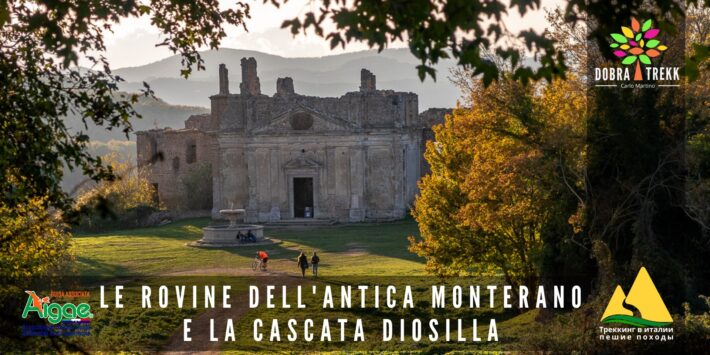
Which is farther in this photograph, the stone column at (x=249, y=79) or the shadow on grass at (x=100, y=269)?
the stone column at (x=249, y=79)

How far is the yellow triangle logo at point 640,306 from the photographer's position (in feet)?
59.5

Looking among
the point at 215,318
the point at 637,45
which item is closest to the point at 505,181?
the point at 637,45

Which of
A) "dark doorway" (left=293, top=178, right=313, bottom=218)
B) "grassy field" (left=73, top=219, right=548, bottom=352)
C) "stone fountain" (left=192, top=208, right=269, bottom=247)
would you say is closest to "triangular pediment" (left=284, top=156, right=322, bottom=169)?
"dark doorway" (left=293, top=178, right=313, bottom=218)

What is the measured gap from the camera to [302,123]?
5469 centimetres

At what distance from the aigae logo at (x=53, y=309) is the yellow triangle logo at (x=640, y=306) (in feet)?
36.5

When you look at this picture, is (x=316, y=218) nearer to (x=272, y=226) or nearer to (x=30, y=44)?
(x=272, y=226)

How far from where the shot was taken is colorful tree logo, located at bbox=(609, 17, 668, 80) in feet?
65.4

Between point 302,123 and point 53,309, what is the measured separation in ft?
113

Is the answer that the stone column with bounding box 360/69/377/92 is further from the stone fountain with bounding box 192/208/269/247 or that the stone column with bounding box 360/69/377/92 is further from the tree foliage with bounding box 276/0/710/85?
the tree foliage with bounding box 276/0/710/85

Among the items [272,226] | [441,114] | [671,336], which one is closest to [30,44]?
[671,336]

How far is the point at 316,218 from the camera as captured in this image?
5441 cm

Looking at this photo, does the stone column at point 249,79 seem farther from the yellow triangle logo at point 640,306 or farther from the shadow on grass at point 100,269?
the yellow triangle logo at point 640,306

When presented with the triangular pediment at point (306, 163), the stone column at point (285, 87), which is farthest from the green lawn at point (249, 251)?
the stone column at point (285, 87)

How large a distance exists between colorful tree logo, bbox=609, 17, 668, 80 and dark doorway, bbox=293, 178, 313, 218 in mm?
35118
